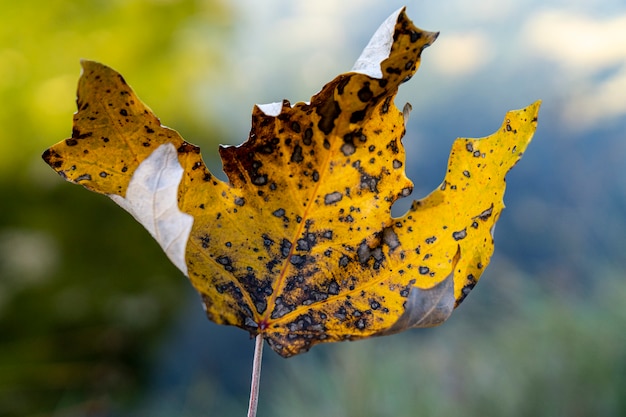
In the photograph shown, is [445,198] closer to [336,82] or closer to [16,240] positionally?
[336,82]

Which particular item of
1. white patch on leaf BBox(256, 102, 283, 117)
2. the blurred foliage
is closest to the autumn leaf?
white patch on leaf BBox(256, 102, 283, 117)

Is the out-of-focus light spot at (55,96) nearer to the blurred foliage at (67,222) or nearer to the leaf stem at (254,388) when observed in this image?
the blurred foliage at (67,222)

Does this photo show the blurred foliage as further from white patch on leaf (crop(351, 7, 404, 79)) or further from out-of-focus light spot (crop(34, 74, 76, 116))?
white patch on leaf (crop(351, 7, 404, 79))

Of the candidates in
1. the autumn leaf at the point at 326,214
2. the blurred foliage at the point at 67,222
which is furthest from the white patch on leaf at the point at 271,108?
the blurred foliage at the point at 67,222

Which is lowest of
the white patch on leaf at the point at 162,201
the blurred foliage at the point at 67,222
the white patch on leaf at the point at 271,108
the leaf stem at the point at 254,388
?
the leaf stem at the point at 254,388

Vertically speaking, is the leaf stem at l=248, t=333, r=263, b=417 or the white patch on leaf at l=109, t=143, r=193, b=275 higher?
the white patch on leaf at l=109, t=143, r=193, b=275

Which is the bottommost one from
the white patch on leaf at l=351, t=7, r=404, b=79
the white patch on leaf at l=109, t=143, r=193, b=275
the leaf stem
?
the leaf stem
